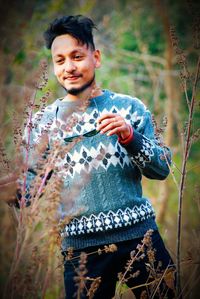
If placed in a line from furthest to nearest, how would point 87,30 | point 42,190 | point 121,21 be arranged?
point 121,21
point 87,30
point 42,190

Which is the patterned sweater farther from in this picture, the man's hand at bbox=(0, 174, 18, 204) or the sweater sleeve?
the man's hand at bbox=(0, 174, 18, 204)

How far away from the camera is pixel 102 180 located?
210 centimetres

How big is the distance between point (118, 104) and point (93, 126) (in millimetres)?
185

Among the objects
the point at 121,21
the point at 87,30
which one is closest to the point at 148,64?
the point at 121,21

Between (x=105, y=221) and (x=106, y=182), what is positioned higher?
(x=106, y=182)

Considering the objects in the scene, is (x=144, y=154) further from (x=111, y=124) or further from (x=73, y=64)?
(x=73, y=64)

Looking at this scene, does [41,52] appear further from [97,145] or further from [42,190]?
[42,190]

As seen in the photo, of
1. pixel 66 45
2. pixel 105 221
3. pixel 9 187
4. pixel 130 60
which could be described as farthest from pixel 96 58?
pixel 130 60

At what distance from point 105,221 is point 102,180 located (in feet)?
0.64

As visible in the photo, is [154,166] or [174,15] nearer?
[154,166]

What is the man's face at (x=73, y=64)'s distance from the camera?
2180 mm

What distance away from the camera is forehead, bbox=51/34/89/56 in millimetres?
2213

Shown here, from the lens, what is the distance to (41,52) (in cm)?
438

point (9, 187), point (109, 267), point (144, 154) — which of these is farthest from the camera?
point (109, 267)
